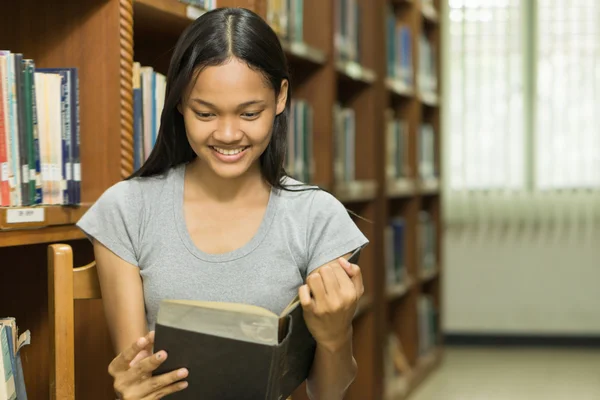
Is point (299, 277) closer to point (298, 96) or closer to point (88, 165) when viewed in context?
point (88, 165)

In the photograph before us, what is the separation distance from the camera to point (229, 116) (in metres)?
1.23

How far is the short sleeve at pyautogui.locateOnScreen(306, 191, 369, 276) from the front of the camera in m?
1.31

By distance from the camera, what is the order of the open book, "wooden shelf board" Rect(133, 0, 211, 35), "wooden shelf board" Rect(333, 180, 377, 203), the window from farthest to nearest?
the window → "wooden shelf board" Rect(333, 180, 377, 203) → "wooden shelf board" Rect(133, 0, 211, 35) → the open book

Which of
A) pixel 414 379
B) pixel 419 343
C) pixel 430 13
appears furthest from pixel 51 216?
pixel 430 13

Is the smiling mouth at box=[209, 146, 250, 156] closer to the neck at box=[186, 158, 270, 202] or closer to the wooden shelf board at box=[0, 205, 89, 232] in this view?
the neck at box=[186, 158, 270, 202]

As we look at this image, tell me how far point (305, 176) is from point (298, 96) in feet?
1.05

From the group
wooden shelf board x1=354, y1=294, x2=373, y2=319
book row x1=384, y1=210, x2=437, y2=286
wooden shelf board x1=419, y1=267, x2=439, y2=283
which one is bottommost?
wooden shelf board x1=419, y1=267, x2=439, y2=283

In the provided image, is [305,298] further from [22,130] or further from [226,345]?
[22,130]

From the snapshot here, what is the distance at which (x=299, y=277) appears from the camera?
132 centimetres

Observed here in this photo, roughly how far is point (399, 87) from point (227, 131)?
2.77m

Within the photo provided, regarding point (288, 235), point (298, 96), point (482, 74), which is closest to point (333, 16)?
point (298, 96)

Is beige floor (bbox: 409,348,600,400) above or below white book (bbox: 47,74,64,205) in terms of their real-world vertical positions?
→ below

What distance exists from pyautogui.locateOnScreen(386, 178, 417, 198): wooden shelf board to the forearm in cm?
245

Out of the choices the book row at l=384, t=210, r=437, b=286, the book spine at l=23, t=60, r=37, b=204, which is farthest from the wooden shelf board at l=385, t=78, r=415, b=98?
the book spine at l=23, t=60, r=37, b=204
